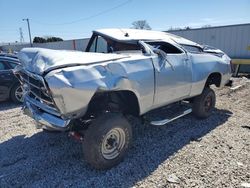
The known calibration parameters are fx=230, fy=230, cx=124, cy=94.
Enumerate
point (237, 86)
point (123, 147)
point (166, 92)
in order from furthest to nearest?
point (237, 86), point (166, 92), point (123, 147)

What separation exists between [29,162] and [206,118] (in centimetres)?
387

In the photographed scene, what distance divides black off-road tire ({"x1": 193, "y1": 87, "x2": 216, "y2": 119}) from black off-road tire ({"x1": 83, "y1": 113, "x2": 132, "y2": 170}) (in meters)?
2.39

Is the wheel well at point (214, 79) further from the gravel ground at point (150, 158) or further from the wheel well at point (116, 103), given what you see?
the wheel well at point (116, 103)

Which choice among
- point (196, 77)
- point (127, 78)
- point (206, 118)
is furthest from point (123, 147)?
point (206, 118)

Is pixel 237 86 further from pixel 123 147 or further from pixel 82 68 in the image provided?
pixel 82 68

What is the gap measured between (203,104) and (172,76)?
1.58 meters

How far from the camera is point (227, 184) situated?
3014 mm

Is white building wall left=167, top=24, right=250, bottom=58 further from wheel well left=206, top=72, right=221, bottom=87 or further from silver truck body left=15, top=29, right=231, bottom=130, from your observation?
silver truck body left=15, top=29, right=231, bottom=130

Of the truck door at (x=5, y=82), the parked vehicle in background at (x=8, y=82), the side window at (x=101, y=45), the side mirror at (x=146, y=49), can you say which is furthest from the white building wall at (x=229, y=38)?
the truck door at (x=5, y=82)

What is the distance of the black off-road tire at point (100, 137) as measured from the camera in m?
3.10

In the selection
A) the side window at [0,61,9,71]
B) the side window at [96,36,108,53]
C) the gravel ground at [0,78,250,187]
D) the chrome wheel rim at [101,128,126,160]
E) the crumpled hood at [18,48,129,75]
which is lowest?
the gravel ground at [0,78,250,187]

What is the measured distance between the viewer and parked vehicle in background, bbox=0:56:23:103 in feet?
22.2

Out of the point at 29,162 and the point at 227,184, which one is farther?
the point at 29,162

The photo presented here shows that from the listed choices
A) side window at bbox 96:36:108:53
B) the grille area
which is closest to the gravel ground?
the grille area
